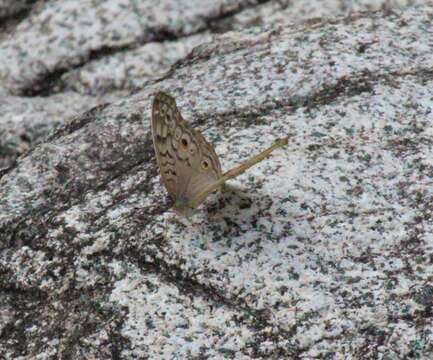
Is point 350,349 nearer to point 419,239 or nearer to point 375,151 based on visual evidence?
point 419,239

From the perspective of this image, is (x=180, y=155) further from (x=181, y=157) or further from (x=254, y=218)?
(x=254, y=218)

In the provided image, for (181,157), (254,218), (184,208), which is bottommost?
(254,218)

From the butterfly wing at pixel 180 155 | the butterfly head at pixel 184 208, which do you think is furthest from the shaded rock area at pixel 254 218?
the butterfly wing at pixel 180 155

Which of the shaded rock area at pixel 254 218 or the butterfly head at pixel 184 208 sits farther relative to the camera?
the butterfly head at pixel 184 208

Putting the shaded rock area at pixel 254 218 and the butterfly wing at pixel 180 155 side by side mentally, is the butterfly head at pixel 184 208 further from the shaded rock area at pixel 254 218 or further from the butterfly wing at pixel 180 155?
the shaded rock area at pixel 254 218

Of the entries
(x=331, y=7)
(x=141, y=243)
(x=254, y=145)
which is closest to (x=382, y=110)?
(x=254, y=145)

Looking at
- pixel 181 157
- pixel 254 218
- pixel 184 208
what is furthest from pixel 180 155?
pixel 254 218

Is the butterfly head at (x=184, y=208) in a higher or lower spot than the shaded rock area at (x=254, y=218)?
higher
